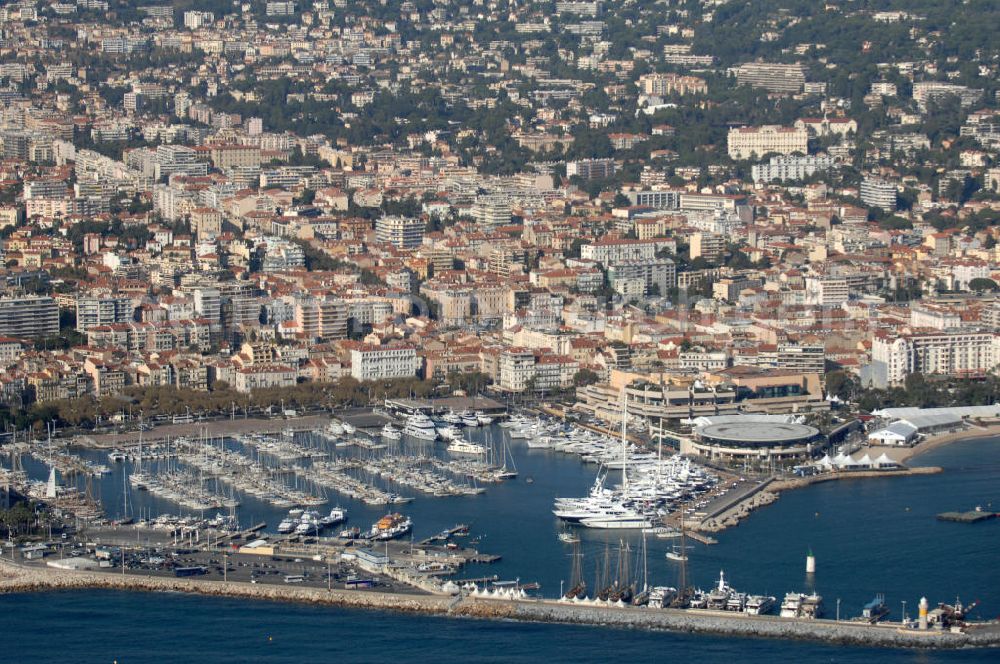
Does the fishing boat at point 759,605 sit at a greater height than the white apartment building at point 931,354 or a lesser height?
lesser

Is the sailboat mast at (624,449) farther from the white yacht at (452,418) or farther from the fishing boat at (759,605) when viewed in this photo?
the fishing boat at (759,605)

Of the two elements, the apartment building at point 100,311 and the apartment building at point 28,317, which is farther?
the apartment building at point 100,311

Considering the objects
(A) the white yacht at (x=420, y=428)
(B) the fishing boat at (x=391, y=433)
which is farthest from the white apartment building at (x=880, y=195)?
Result: (B) the fishing boat at (x=391, y=433)

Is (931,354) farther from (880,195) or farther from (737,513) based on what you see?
Answer: (880,195)

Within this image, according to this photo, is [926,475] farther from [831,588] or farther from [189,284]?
[189,284]

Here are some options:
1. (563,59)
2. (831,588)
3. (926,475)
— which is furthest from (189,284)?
(563,59)

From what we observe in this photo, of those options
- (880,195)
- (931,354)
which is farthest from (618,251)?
(931,354)

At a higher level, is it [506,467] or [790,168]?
[790,168]
